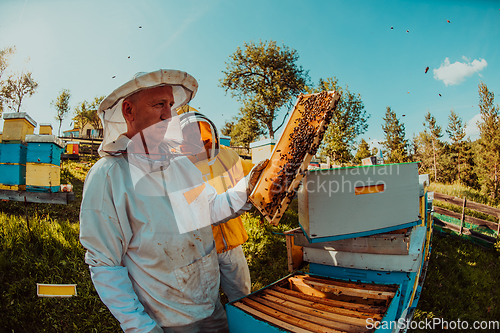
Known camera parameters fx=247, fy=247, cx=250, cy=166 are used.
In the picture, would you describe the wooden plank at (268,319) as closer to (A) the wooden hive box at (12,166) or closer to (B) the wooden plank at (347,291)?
(B) the wooden plank at (347,291)

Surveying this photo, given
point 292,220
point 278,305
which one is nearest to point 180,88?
point 278,305

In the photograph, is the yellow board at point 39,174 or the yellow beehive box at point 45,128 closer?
the yellow board at point 39,174

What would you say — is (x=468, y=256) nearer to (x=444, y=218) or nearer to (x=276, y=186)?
(x=444, y=218)

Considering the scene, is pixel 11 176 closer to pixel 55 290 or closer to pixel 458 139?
pixel 55 290

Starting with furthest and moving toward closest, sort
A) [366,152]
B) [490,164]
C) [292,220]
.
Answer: [366,152]
[490,164]
[292,220]

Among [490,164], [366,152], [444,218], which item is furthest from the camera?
[366,152]

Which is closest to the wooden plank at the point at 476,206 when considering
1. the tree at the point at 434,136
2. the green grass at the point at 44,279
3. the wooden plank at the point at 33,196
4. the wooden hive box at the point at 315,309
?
the wooden hive box at the point at 315,309

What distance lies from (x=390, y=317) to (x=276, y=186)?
1182 mm

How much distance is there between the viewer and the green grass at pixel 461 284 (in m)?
4.52

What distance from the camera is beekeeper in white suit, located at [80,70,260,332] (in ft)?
4.38

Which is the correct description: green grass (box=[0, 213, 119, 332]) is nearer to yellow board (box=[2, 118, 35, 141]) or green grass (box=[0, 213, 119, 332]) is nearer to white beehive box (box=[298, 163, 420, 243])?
yellow board (box=[2, 118, 35, 141])

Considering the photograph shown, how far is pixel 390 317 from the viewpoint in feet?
5.53

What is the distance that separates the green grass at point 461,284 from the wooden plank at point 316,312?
3539 millimetres

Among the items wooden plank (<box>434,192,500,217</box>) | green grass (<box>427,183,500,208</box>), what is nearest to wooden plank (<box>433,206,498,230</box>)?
wooden plank (<box>434,192,500,217</box>)
